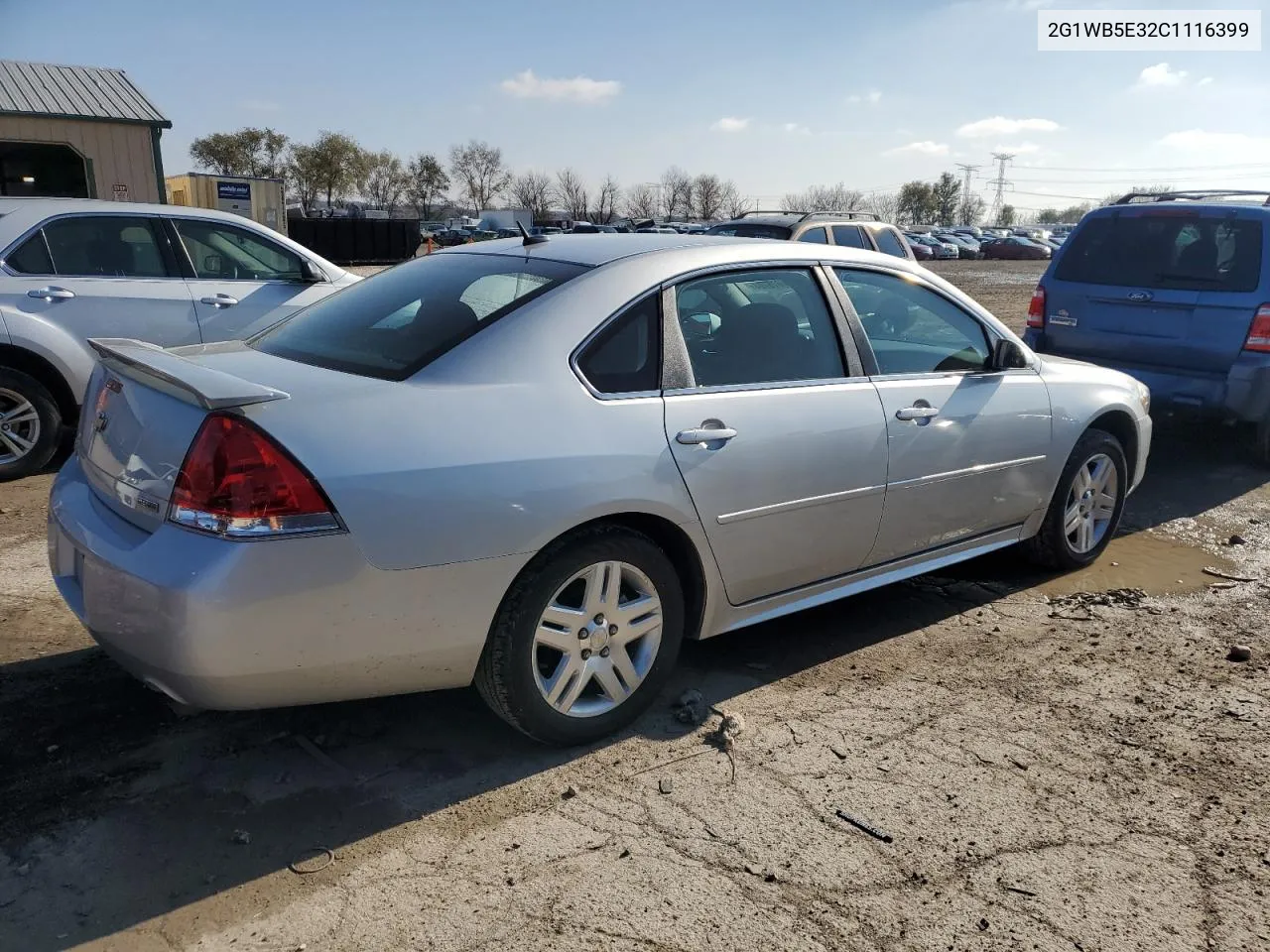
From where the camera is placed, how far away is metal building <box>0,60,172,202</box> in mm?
16812

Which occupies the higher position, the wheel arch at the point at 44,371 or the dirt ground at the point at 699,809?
the wheel arch at the point at 44,371

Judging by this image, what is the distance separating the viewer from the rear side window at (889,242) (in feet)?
34.9

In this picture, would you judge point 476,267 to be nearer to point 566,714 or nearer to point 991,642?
point 566,714

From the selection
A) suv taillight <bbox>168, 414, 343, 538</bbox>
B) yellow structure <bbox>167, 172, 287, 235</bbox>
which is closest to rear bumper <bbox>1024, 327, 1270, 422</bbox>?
suv taillight <bbox>168, 414, 343, 538</bbox>

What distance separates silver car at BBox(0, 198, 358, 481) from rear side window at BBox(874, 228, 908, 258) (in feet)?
19.9

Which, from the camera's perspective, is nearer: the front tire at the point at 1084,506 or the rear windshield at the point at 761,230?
the front tire at the point at 1084,506

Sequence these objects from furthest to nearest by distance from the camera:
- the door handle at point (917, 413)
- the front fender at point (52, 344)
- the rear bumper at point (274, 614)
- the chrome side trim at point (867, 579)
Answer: the front fender at point (52, 344) < the door handle at point (917, 413) < the chrome side trim at point (867, 579) < the rear bumper at point (274, 614)

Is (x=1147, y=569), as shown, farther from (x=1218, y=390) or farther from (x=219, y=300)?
(x=219, y=300)

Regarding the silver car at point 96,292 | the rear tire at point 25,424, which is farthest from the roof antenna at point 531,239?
the rear tire at point 25,424

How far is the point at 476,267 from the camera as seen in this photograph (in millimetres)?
3705

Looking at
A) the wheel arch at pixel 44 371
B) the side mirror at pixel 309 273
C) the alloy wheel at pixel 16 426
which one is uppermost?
the side mirror at pixel 309 273

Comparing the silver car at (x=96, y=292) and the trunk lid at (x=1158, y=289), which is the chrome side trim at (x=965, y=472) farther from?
the silver car at (x=96, y=292)

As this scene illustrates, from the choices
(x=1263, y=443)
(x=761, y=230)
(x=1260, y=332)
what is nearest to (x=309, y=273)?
(x=761, y=230)

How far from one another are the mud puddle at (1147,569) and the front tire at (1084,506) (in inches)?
4.0
